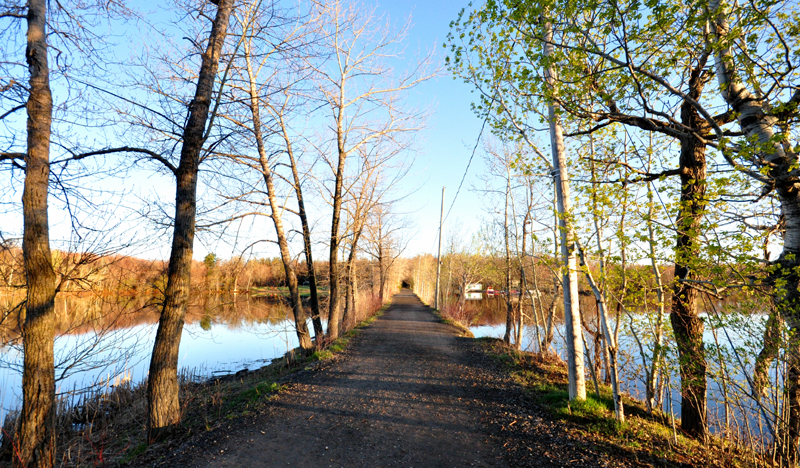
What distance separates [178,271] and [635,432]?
6329mm

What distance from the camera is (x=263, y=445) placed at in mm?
4375

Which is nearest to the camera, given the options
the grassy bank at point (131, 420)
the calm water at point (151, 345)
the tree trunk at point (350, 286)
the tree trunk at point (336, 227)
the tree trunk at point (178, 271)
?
the grassy bank at point (131, 420)

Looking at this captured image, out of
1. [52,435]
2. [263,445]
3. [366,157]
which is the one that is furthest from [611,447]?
[366,157]

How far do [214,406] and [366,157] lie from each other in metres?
8.24

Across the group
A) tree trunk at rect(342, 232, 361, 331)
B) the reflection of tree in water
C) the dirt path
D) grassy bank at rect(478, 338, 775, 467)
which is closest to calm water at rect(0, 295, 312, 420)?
the reflection of tree in water

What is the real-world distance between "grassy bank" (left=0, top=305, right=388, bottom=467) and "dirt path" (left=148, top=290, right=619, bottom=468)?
0.38 metres

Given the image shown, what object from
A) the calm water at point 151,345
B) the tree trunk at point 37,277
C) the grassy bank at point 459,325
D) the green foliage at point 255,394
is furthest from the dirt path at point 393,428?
the grassy bank at point 459,325

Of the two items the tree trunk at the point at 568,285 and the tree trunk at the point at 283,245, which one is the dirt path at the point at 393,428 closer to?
the tree trunk at the point at 568,285

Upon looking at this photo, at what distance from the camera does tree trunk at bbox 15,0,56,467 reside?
157 inches

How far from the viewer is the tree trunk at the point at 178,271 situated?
4680 millimetres

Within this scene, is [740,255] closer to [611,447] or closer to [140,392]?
[611,447]

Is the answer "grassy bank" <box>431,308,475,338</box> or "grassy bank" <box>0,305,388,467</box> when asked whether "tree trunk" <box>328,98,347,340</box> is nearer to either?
"grassy bank" <box>0,305,388,467</box>

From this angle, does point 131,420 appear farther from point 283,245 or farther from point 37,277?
point 283,245

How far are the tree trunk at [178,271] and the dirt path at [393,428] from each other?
2.34 ft
